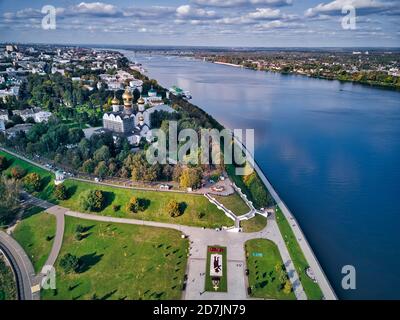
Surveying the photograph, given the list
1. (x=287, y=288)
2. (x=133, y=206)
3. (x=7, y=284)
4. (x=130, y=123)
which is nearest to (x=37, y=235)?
(x=7, y=284)

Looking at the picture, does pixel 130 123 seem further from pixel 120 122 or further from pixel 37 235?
pixel 37 235

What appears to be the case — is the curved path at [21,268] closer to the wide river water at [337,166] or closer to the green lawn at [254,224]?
the green lawn at [254,224]

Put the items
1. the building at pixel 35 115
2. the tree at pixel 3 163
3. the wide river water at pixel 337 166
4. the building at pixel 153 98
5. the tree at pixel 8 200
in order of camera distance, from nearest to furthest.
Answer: the wide river water at pixel 337 166 < the tree at pixel 8 200 < the tree at pixel 3 163 < the building at pixel 35 115 < the building at pixel 153 98

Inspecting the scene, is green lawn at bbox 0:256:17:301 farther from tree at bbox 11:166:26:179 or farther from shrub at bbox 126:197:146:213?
tree at bbox 11:166:26:179

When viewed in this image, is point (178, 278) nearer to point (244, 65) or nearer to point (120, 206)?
point (120, 206)

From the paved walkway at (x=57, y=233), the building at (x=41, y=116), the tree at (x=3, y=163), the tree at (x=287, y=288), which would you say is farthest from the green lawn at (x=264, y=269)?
the building at (x=41, y=116)

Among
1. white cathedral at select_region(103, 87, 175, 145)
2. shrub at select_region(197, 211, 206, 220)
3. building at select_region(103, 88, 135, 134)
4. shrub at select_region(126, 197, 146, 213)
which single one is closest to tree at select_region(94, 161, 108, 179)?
shrub at select_region(126, 197, 146, 213)
